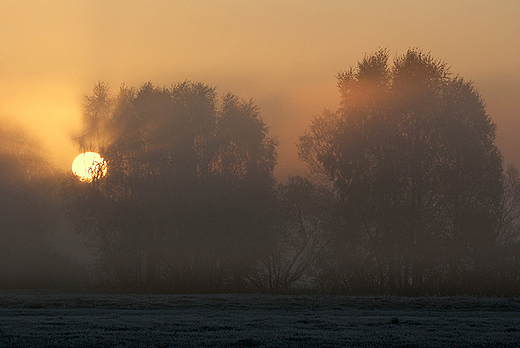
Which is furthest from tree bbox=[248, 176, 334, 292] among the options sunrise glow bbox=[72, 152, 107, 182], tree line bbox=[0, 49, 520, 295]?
sunrise glow bbox=[72, 152, 107, 182]

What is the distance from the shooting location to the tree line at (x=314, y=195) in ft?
131

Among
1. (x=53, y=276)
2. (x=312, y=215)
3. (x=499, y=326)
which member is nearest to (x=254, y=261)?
(x=312, y=215)

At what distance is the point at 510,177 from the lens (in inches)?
1999

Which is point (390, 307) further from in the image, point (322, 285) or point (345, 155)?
point (345, 155)

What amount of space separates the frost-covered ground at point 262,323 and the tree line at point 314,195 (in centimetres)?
893

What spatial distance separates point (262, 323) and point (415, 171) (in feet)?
75.9

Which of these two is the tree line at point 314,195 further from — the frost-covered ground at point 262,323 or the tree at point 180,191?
the frost-covered ground at point 262,323

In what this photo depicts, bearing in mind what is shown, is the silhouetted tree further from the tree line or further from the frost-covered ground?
the frost-covered ground

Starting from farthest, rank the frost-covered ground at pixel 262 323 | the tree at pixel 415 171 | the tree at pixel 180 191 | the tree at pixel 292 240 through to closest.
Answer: the tree at pixel 180 191, the tree at pixel 292 240, the tree at pixel 415 171, the frost-covered ground at pixel 262 323

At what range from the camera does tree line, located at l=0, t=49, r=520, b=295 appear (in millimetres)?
39844

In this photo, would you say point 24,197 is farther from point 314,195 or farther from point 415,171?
point 415,171

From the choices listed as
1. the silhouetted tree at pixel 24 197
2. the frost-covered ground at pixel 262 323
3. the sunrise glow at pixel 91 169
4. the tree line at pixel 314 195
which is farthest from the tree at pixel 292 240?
the silhouetted tree at pixel 24 197

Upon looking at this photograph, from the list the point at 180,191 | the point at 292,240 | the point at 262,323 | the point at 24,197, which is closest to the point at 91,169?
the point at 180,191

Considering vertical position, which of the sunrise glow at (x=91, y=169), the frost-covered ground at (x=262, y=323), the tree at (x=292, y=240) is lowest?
the frost-covered ground at (x=262, y=323)
